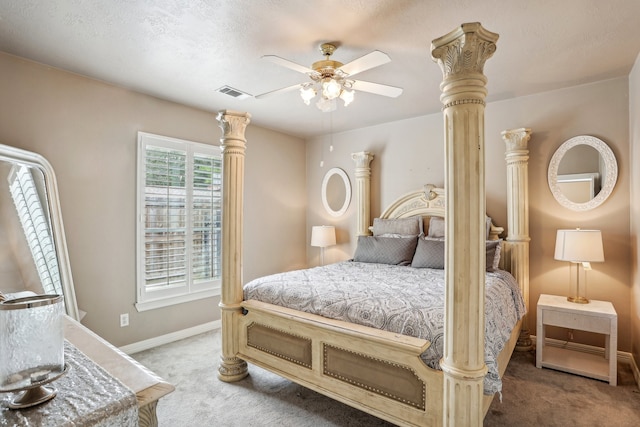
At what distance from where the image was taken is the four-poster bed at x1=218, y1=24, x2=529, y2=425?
5.09ft

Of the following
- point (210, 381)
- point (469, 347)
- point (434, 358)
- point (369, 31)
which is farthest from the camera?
point (210, 381)

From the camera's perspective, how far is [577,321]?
280cm

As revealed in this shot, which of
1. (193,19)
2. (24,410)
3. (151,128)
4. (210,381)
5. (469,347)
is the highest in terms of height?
(193,19)

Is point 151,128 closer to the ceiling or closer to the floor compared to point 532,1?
closer to the floor

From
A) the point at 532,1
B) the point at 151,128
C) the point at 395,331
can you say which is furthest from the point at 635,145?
the point at 151,128

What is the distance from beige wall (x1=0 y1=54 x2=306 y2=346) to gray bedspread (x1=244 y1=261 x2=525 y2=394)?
1439 millimetres

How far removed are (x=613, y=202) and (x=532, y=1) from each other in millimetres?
2191

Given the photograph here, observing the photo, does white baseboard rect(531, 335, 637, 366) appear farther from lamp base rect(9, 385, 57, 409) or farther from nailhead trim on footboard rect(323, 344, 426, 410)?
lamp base rect(9, 385, 57, 409)

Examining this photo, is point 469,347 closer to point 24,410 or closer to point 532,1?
point 24,410

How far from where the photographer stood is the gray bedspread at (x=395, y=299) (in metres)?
1.90

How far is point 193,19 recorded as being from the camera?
7.00 ft

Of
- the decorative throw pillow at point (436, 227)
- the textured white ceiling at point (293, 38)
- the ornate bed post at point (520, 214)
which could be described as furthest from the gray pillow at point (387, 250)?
the textured white ceiling at point (293, 38)

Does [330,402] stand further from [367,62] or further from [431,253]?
[367,62]

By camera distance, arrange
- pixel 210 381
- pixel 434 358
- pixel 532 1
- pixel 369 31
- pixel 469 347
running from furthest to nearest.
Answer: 1. pixel 210 381
2. pixel 369 31
3. pixel 532 1
4. pixel 434 358
5. pixel 469 347
